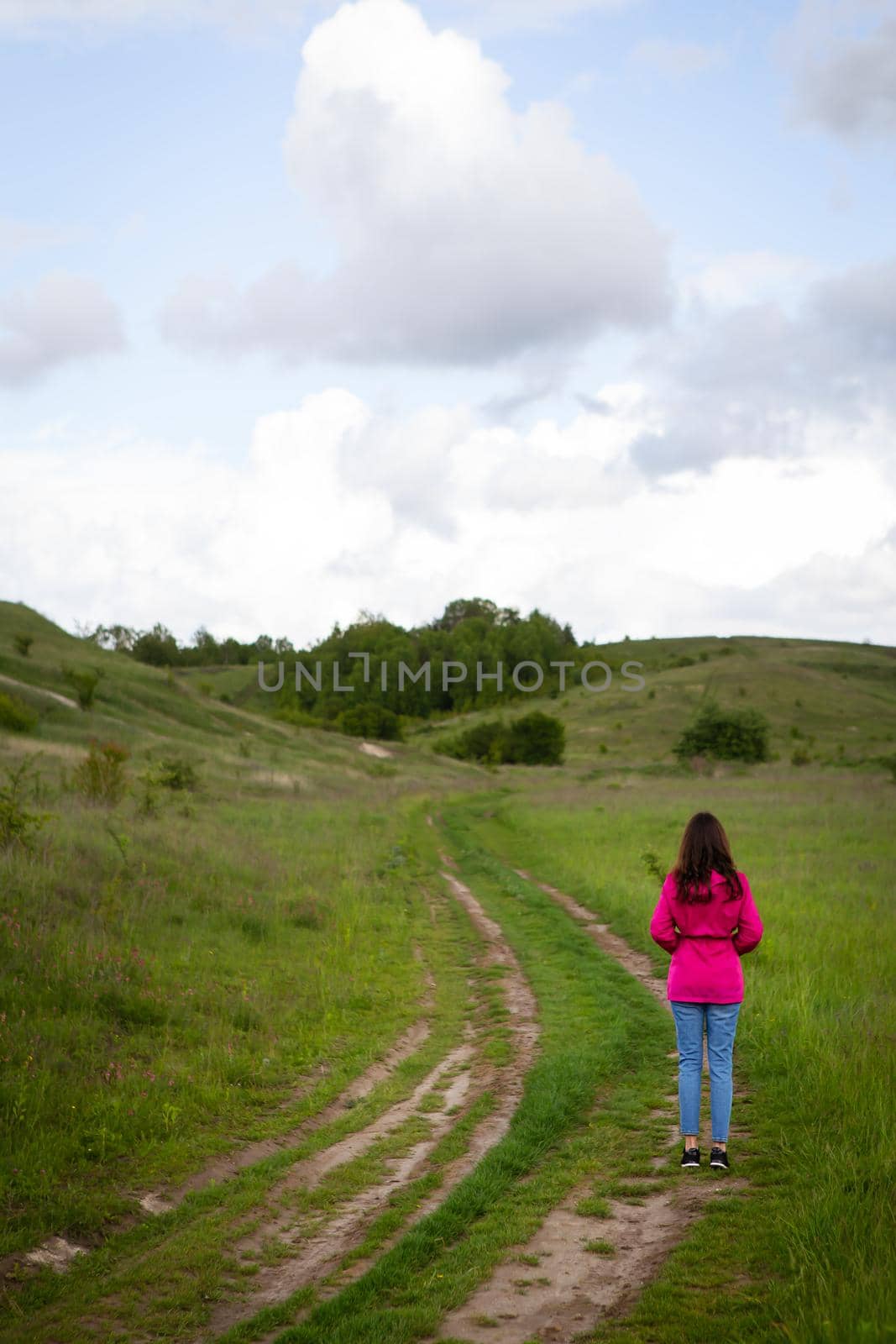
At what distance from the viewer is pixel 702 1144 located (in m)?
6.41

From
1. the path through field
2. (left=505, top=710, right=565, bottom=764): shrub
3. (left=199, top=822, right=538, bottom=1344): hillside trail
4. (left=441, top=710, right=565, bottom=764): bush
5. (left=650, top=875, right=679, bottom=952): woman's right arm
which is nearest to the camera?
the path through field

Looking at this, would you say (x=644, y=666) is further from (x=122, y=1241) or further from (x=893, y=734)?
(x=122, y=1241)

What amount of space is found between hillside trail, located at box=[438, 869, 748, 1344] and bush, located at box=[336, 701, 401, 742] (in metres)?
90.4

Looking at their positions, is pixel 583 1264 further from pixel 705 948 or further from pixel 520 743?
pixel 520 743

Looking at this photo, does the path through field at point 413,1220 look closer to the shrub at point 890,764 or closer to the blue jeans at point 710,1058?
the blue jeans at point 710,1058

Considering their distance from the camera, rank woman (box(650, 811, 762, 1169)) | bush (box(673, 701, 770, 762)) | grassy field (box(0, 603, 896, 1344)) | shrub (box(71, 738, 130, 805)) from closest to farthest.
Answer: grassy field (box(0, 603, 896, 1344)) → woman (box(650, 811, 762, 1169)) → shrub (box(71, 738, 130, 805)) → bush (box(673, 701, 770, 762))

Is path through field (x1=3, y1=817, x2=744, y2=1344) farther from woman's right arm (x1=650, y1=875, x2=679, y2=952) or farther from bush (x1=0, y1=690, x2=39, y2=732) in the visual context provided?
bush (x1=0, y1=690, x2=39, y2=732)

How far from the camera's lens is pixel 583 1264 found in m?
4.83

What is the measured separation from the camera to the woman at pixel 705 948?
614cm

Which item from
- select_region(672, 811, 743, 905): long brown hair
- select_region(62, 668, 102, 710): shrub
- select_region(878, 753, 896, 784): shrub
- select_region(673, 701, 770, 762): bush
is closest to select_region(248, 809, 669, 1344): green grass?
select_region(672, 811, 743, 905): long brown hair

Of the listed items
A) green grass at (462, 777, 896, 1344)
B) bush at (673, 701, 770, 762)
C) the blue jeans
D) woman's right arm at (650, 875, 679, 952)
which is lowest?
green grass at (462, 777, 896, 1344)

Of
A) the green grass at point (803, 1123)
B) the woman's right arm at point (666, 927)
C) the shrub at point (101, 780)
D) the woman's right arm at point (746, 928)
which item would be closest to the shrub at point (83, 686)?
the shrub at point (101, 780)

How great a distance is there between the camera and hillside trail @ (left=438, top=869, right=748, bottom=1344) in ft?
14.1

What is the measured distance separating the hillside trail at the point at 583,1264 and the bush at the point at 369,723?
90.4 meters
